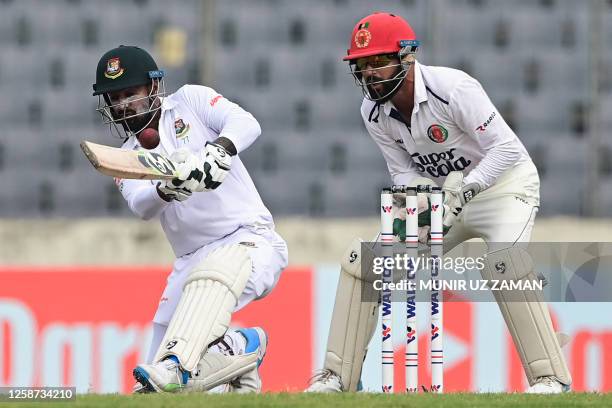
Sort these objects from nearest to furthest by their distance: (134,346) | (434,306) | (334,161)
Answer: (434,306) → (134,346) → (334,161)

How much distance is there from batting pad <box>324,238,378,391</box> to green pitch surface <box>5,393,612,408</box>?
677 millimetres

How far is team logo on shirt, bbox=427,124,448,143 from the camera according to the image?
567cm

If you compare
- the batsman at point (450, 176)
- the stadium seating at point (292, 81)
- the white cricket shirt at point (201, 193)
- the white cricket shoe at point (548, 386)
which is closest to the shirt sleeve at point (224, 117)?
the white cricket shirt at point (201, 193)

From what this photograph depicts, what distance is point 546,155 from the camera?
9.95m

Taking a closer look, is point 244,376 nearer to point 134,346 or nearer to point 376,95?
point 376,95

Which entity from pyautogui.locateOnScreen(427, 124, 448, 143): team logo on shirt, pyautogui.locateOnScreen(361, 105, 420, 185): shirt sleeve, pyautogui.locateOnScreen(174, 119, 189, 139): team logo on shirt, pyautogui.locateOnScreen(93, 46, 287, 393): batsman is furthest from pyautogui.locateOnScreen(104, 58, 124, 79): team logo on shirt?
pyautogui.locateOnScreen(427, 124, 448, 143): team logo on shirt

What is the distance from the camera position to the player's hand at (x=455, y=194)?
541cm

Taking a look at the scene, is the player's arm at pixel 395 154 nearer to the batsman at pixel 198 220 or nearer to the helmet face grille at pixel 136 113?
the batsman at pixel 198 220

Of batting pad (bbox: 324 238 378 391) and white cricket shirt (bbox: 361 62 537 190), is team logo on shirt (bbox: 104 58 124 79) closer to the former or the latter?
white cricket shirt (bbox: 361 62 537 190)

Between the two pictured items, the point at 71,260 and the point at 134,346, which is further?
the point at 71,260

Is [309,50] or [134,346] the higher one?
[309,50]

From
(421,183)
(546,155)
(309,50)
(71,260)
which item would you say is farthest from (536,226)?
(421,183)

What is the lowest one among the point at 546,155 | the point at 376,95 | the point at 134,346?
the point at 134,346

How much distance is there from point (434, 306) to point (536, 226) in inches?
161
